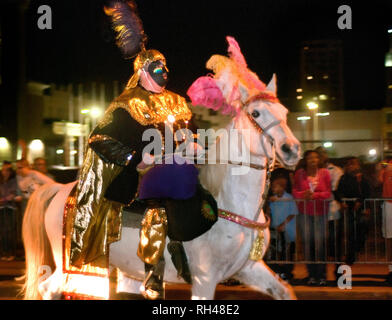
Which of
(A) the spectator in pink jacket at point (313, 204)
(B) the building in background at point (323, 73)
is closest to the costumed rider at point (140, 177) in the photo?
(A) the spectator in pink jacket at point (313, 204)

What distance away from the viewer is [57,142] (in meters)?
19.1

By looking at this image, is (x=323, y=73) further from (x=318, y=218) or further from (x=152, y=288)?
(x=152, y=288)

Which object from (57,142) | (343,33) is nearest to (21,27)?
(57,142)

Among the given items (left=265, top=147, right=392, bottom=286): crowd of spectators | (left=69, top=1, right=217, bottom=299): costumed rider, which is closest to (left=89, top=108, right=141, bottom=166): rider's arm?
(left=69, top=1, right=217, bottom=299): costumed rider

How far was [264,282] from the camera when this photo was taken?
15.4ft

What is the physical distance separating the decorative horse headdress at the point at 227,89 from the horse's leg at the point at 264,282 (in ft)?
4.19

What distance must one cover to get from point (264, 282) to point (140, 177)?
132 centimetres

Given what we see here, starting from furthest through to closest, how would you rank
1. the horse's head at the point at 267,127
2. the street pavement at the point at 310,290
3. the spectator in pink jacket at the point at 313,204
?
the spectator in pink jacket at the point at 313,204 → the street pavement at the point at 310,290 → the horse's head at the point at 267,127

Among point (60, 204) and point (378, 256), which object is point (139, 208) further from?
point (378, 256)

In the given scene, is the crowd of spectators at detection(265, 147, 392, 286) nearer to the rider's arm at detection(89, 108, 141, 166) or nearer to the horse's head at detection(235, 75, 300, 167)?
the horse's head at detection(235, 75, 300, 167)

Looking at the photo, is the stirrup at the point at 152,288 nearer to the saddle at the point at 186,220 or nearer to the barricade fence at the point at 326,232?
the saddle at the point at 186,220

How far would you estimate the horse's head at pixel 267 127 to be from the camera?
14.7 feet
